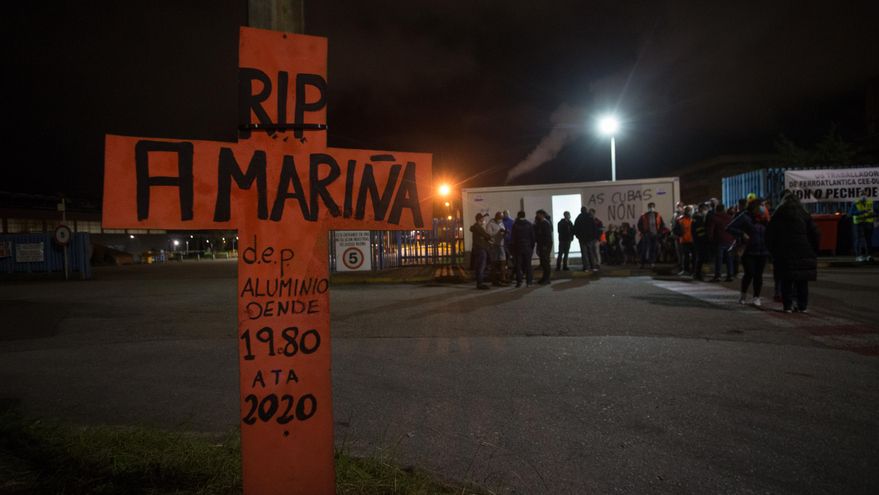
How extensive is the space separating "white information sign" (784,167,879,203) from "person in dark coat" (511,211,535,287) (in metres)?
10.6

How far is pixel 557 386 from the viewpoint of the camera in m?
4.43

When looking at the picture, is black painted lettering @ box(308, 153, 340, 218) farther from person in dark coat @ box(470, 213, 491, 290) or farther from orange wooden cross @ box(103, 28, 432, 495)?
person in dark coat @ box(470, 213, 491, 290)

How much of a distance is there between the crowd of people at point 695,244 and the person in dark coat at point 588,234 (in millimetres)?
27

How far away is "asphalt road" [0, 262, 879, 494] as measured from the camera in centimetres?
298

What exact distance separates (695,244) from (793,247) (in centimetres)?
463

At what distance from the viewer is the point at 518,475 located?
285 cm

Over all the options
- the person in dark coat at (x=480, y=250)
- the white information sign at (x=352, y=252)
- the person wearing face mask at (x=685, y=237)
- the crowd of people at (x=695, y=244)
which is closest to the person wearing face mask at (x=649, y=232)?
the crowd of people at (x=695, y=244)

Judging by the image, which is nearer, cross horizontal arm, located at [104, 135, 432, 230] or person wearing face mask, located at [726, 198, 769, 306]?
cross horizontal arm, located at [104, 135, 432, 230]

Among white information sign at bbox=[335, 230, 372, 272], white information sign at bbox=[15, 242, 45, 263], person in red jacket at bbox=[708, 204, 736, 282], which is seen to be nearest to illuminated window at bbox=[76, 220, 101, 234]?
white information sign at bbox=[15, 242, 45, 263]

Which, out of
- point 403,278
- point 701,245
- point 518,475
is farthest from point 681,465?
point 403,278

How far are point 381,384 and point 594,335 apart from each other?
124 inches

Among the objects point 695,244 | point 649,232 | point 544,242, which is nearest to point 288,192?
point 544,242

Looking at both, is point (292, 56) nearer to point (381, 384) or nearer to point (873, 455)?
point (381, 384)

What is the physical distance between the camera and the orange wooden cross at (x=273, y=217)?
6.55ft
